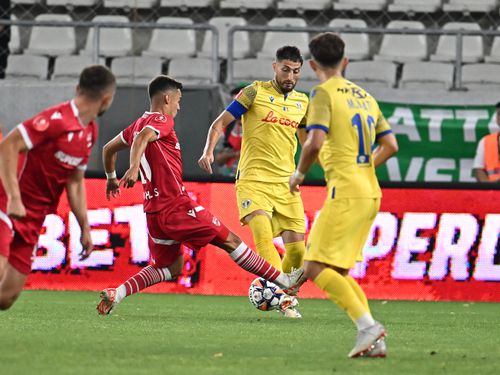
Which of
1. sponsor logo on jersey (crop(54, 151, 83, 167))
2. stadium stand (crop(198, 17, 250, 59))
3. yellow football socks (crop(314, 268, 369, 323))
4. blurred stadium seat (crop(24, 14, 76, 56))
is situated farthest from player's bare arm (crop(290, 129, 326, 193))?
blurred stadium seat (crop(24, 14, 76, 56))

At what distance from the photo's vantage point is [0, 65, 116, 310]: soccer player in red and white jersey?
720 centimetres

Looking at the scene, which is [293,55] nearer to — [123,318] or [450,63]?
[123,318]

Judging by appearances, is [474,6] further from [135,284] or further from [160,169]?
[135,284]

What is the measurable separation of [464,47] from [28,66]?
6432 mm

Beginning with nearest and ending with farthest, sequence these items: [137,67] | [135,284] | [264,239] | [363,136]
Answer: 1. [363,136]
2. [135,284]
3. [264,239]
4. [137,67]

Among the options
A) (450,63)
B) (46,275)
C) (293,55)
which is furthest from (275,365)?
(450,63)

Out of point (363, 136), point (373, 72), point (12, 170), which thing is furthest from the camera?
point (373, 72)

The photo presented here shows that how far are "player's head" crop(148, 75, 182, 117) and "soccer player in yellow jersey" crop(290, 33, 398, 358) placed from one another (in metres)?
2.86

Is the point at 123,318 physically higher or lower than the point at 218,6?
lower

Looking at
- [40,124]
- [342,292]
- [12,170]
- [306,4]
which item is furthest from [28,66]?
[342,292]

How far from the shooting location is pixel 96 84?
24.4ft

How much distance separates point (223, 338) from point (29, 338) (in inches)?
54.7

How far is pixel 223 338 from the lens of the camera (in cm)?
855

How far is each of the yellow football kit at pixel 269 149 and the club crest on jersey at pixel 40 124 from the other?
12.1 feet
